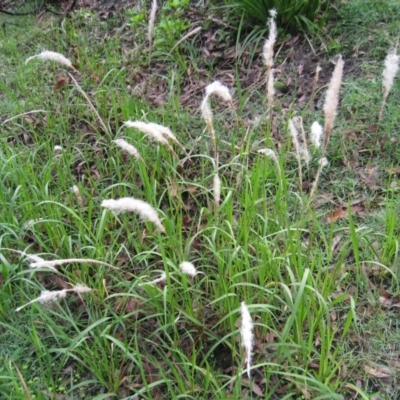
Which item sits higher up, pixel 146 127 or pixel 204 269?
pixel 146 127

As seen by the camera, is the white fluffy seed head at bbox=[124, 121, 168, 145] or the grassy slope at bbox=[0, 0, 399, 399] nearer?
the white fluffy seed head at bbox=[124, 121, 168, 145]

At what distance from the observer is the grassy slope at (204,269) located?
186 centimetres

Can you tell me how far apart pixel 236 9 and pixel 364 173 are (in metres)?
1.84

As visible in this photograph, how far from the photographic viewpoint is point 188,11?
4.14 meters

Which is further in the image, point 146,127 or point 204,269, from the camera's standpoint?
point 204,269

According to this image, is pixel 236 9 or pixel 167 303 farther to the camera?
pixel 236 9

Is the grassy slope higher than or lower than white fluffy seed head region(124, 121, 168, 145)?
lower

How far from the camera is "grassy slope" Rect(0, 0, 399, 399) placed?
1.86 m

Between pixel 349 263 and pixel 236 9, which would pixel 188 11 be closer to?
pixel 236 9

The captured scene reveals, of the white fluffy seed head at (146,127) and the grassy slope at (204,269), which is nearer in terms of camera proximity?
the white fluffy seed head at (146,127)

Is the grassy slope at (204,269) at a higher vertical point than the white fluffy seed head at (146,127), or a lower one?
lower

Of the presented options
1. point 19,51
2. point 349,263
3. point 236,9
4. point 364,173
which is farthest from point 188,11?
point 349,263

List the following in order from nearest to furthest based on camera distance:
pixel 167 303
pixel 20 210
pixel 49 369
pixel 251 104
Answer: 1. pixel 49 369
2. pixel 167 303
3. pixel 20 210
4. pixel 251 104

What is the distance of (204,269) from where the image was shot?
7.48ft
